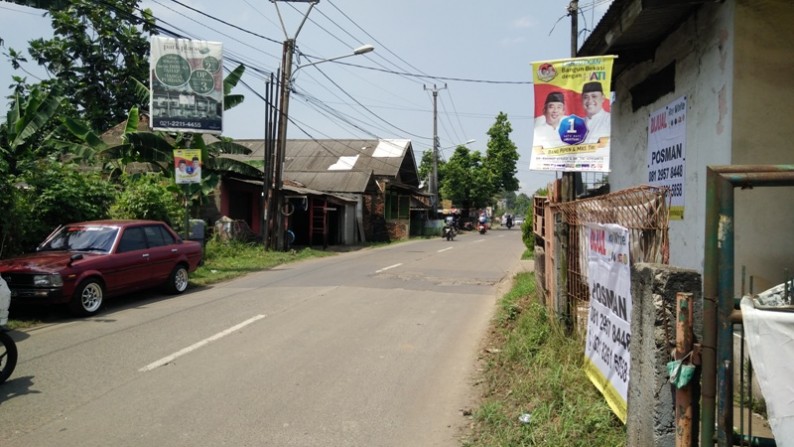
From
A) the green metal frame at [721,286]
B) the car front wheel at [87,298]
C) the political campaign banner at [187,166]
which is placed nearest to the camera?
the green metal frame at [721,286]

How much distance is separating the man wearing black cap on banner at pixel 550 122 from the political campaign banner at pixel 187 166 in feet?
37.3

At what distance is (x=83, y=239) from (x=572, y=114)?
8.91m

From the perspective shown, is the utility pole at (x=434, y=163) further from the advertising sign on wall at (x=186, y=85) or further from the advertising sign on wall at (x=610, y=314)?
the advertising sign on wall at (x=610, y=314)

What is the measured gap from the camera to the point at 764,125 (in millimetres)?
5250

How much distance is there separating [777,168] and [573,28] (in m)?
12.2

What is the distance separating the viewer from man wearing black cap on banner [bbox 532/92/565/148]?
21.0 feet

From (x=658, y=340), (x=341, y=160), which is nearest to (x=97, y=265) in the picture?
(x=658, y=340)

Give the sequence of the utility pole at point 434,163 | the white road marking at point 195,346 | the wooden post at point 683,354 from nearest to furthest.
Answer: the wooden post at point 683,354, the white road marking at point 195,346, the utility pole at point 434,163

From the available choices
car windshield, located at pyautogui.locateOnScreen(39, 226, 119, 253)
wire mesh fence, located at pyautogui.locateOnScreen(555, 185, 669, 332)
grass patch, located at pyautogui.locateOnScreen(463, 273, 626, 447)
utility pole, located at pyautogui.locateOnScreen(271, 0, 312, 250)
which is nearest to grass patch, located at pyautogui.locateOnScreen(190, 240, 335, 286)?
utility pole, located at pyautogui.locateOnScreen(271, 0, 312, 250)

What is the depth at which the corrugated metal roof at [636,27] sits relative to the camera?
5926 millimetres

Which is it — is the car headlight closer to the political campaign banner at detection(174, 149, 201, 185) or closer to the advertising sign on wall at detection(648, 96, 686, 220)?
the political campaign banner at detection(174, 149, 201, 185)

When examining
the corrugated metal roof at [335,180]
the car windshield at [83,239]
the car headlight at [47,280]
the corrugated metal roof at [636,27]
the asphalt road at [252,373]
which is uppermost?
the corrugated metal roof at [636,27]

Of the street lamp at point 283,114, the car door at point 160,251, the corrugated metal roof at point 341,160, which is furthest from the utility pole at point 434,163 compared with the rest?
the car door at point 160,251

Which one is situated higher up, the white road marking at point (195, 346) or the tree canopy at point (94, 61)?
the tree canopy at point (94, 61)
